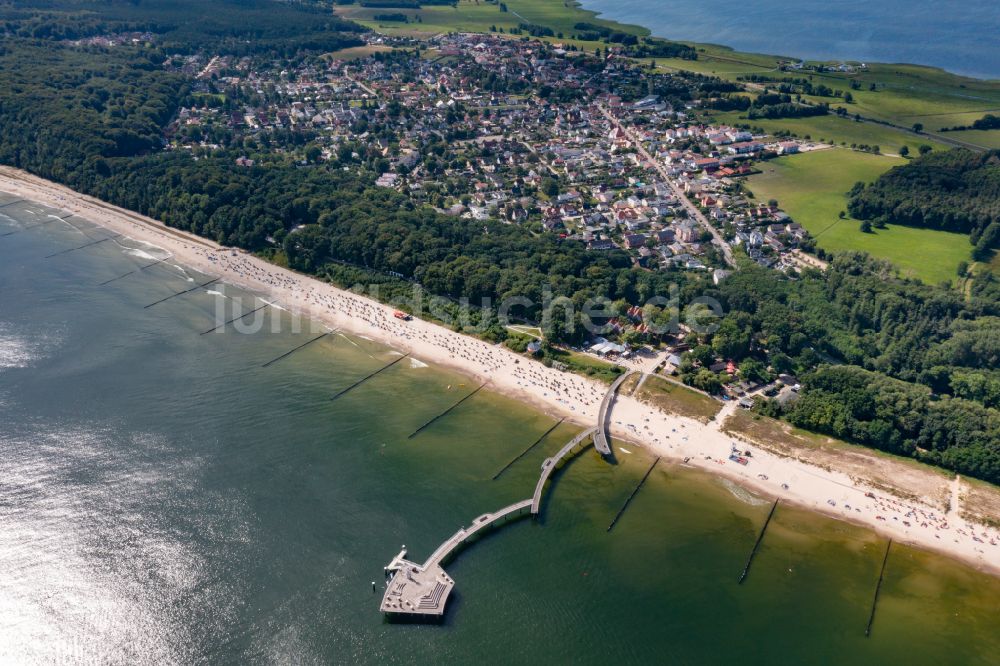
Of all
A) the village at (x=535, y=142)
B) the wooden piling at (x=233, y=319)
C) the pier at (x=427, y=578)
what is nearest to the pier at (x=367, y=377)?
the wooden piling at (x=233, y=319)

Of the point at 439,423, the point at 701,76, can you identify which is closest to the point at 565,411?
the point at 439,423

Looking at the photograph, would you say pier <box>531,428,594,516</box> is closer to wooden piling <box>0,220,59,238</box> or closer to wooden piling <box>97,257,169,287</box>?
wooden piling <box>97,257,169,287</box>

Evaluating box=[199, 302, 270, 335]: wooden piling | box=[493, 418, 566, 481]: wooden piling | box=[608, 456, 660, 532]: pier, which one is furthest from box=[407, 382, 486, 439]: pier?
box=[199, 302, 270, 335]: wooden piling

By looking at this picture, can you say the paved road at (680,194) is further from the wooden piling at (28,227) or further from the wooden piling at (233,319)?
the wooden piling at (28,227)

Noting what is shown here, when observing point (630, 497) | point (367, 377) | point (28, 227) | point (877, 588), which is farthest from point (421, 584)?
point (28, 227)

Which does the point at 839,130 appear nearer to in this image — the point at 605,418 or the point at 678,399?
the point at 678,399
